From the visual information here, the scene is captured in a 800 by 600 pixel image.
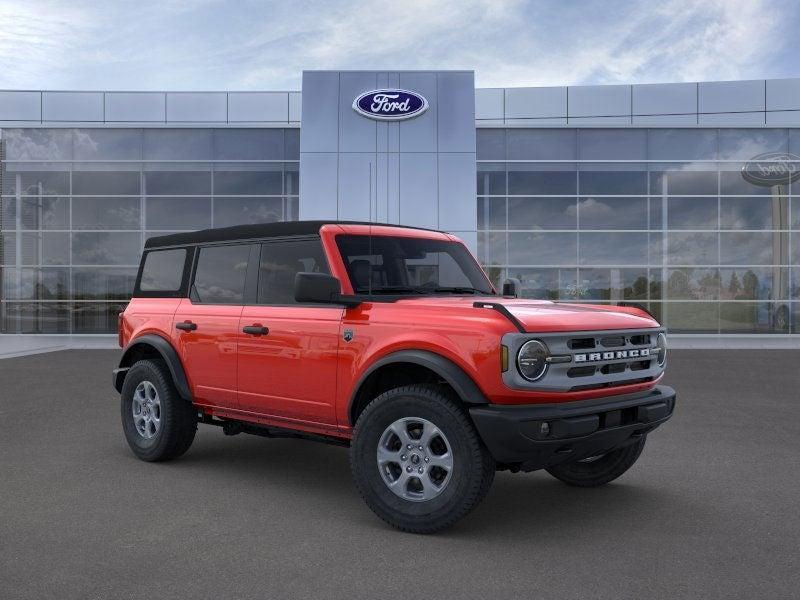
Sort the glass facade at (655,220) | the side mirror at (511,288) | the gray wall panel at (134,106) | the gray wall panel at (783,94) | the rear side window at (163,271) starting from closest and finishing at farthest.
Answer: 1. the side mirror at (511,288)
2. the rear side window at (163,271)
3. the glass facade at (655,220)
4. the gray wall panel at (134,106)
5. the gray wall panel at (783,94)

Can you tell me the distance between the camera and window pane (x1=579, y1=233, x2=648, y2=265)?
27891 millimetres

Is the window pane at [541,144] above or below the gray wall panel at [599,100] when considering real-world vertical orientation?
below

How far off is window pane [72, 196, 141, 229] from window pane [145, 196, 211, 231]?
55 centimetres

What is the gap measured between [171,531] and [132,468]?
191 cm

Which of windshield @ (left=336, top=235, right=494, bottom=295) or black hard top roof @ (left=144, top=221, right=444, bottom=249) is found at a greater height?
black hard top roof @ (left=144, top=221, right=444, bottom=249)

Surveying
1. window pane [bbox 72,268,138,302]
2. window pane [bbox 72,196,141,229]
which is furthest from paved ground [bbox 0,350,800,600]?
window pane [bbox 72,196,141,229]

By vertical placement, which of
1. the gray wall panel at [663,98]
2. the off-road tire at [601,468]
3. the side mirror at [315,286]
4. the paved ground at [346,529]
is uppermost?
the gray wall panel at [663,98]

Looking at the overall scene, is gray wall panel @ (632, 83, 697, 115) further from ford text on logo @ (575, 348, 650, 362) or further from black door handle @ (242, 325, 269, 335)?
black door handle @ (242, 325, 269, 335)

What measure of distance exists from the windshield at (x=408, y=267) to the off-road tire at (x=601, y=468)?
151cm

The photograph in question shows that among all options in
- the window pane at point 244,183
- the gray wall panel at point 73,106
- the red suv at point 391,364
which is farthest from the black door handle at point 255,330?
the gray wall panel at point 73,106

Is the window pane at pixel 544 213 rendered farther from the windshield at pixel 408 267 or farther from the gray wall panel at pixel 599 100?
the windshield at pixel 408 267

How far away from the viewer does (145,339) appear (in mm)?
6609

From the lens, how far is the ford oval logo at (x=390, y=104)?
83.4 ft

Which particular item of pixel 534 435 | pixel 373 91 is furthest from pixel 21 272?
pixel 534 435
